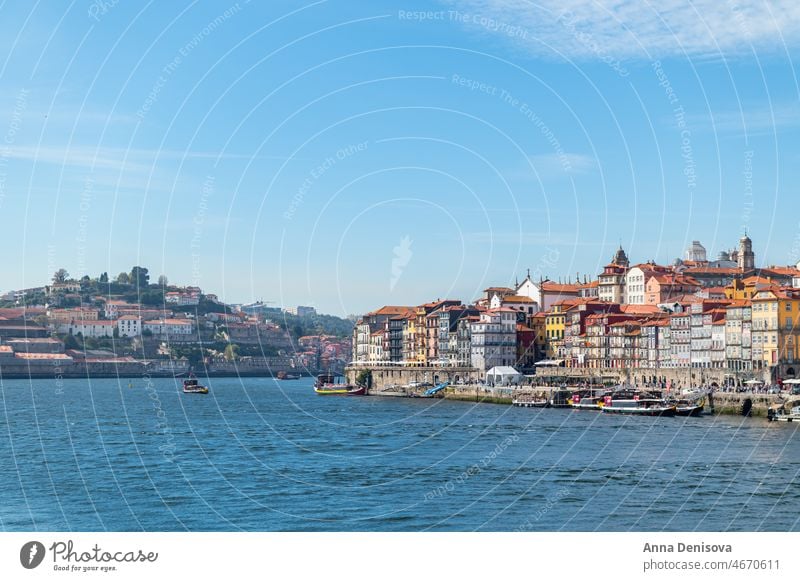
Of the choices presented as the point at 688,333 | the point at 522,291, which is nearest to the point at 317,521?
the point at 688,333

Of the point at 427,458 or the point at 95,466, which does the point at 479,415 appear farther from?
the point at 95,466

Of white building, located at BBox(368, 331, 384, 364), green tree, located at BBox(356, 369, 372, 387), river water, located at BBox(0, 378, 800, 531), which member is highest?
white building, located at BBox(368, 331, 384, 364)

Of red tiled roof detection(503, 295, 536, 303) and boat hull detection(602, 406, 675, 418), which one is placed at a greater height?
red tiled roof detection(503, 295, 536, 303)

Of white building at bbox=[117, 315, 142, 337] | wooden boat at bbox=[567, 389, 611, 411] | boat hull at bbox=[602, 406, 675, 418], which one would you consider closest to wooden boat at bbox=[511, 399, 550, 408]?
wooden boat at bbox=[567, 389, 611, 411]

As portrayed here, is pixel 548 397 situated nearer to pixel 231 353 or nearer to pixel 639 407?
pixel 639 407

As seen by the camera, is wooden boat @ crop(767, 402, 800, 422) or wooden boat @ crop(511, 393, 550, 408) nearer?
wooden boat @ crop(767, 402, 800, 422)

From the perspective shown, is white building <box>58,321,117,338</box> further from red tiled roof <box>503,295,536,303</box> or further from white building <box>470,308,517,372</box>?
white building <box>470,308,517,372</box>

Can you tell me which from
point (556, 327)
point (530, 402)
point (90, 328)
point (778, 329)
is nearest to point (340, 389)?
point (556, 327)
